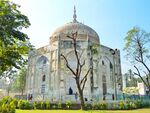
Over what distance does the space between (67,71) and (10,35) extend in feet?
77.9

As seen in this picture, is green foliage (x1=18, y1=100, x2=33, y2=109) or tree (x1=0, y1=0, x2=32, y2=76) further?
green foliage (x1=18, y1=100, x2=33, y2=109)

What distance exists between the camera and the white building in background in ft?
110

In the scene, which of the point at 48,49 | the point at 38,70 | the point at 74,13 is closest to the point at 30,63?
the point at 38,70

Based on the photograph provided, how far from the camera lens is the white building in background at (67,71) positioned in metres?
33.4

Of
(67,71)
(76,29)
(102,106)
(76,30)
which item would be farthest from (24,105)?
(76,29)

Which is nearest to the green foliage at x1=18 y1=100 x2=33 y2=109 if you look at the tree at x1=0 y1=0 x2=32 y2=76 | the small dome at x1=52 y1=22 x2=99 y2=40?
the tree at x1=0 y1=0 x2=32 y2=76

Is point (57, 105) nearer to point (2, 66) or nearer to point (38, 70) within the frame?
point (2, 66)

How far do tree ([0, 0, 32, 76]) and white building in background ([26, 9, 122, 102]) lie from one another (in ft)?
68.6

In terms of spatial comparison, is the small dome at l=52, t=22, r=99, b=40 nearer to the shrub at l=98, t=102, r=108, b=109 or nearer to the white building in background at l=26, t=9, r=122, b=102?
the white building in background at l=26, t=9, r=122, b=102

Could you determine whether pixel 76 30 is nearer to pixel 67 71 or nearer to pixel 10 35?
pixel 67 71

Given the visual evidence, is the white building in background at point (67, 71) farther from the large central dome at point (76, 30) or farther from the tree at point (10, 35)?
the tree at point (10, 35)

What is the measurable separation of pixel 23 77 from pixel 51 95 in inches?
716

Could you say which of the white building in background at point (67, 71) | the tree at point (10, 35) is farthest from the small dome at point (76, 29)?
the tree at point (10, 35)

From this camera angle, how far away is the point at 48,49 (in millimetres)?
37281
